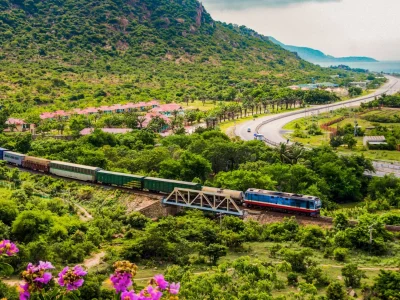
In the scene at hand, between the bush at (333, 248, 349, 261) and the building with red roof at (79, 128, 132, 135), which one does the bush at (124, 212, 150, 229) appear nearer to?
the bush at (333, 248, 349, 261)

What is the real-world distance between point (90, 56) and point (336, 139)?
9553cm

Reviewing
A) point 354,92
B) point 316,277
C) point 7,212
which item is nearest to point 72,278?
point 316,277

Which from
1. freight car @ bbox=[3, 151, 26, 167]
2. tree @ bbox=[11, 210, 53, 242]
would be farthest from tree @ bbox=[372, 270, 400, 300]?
freight car @ bbox=[3, 151, 26, 167]

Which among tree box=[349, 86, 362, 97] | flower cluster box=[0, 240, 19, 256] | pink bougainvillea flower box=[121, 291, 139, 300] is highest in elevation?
tree box=[349, 86, 362, 97]

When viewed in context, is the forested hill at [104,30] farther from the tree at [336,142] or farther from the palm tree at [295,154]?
the palm tree at [295,154]

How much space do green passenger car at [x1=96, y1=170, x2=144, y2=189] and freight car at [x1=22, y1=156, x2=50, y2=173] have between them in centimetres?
728

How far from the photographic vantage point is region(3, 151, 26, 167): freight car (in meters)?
50.9

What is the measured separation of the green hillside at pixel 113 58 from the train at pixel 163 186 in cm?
4133

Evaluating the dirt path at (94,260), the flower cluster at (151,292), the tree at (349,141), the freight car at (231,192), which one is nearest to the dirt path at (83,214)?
the dirt path at (94,260)

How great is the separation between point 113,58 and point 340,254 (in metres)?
130

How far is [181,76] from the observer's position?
5709 inches

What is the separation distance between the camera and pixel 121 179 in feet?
138

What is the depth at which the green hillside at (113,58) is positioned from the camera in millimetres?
108938

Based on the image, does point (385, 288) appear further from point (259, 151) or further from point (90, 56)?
point (90, 56)
